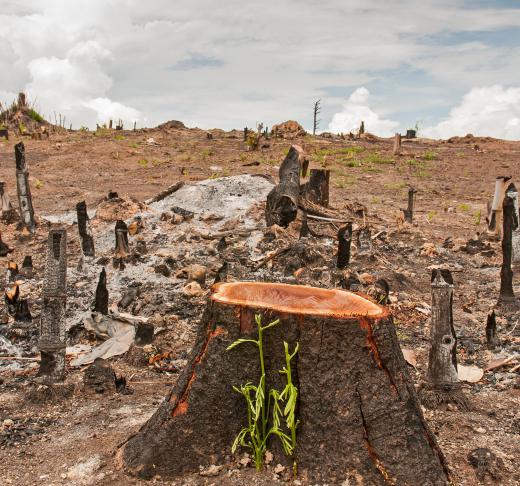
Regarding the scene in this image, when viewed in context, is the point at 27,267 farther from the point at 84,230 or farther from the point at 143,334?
the point at 143,334

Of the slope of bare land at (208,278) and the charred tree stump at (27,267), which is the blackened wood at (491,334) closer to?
the slope of bare land at (208,278)

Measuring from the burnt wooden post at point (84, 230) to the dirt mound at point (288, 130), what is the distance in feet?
59.1

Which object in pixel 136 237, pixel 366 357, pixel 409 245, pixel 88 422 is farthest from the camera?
pixel 409 245

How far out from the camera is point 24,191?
10336 mm

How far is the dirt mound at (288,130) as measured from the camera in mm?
25931

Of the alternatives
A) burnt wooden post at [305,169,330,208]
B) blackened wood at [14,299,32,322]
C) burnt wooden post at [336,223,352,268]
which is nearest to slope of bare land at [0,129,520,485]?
burnt wooden post at [336,223,352,268]

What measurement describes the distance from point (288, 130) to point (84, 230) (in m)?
19.0

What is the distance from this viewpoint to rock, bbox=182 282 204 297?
6992 millimetres

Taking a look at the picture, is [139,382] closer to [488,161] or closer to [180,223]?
[180,223]

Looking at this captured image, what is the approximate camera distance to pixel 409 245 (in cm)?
994

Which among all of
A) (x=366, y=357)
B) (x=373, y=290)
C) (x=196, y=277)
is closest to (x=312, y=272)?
(x=373, y=290)

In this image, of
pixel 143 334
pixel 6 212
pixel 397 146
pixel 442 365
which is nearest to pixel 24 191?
pixel 6 212

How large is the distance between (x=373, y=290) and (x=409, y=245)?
3479mm

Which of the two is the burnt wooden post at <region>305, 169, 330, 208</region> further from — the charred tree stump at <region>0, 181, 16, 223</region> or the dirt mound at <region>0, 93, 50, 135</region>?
the dirt mound at <region>0, 93, 50, 135</region>
